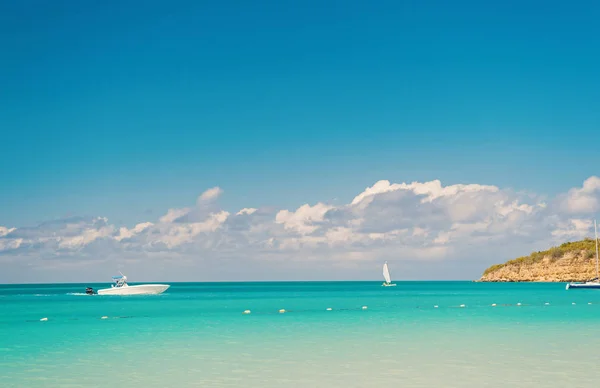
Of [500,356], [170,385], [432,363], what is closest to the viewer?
[170,385]

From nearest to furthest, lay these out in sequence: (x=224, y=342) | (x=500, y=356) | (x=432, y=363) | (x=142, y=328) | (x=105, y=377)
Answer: (x=105, y=377)
(x=432, y=363)
(x=500, y=356)
(x=224, y=342)
(x=142, y=328)

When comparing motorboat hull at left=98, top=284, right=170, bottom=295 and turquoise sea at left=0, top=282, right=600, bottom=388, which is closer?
turquoise sea at left=0, top=282, right=600, bottom=388

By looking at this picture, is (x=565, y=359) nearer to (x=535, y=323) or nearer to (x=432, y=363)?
(x=432, y=363)

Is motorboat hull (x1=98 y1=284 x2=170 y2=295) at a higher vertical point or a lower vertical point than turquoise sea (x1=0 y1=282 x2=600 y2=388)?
higher

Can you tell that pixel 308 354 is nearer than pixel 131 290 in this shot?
Yes

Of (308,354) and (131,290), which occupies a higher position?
(131,290)

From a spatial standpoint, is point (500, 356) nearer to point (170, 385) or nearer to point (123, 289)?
point (170, 385)

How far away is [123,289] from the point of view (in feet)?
447

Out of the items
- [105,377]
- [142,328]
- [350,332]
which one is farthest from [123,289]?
[105,377]

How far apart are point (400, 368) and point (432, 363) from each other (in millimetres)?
2176

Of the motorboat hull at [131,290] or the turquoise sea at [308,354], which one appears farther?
the motorboat hull at [131,290]

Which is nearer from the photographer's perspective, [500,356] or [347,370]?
[347,370]

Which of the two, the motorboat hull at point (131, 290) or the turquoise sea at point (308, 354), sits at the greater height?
the motorboat hull at point (131, 290)

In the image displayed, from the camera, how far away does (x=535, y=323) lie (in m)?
58.6
